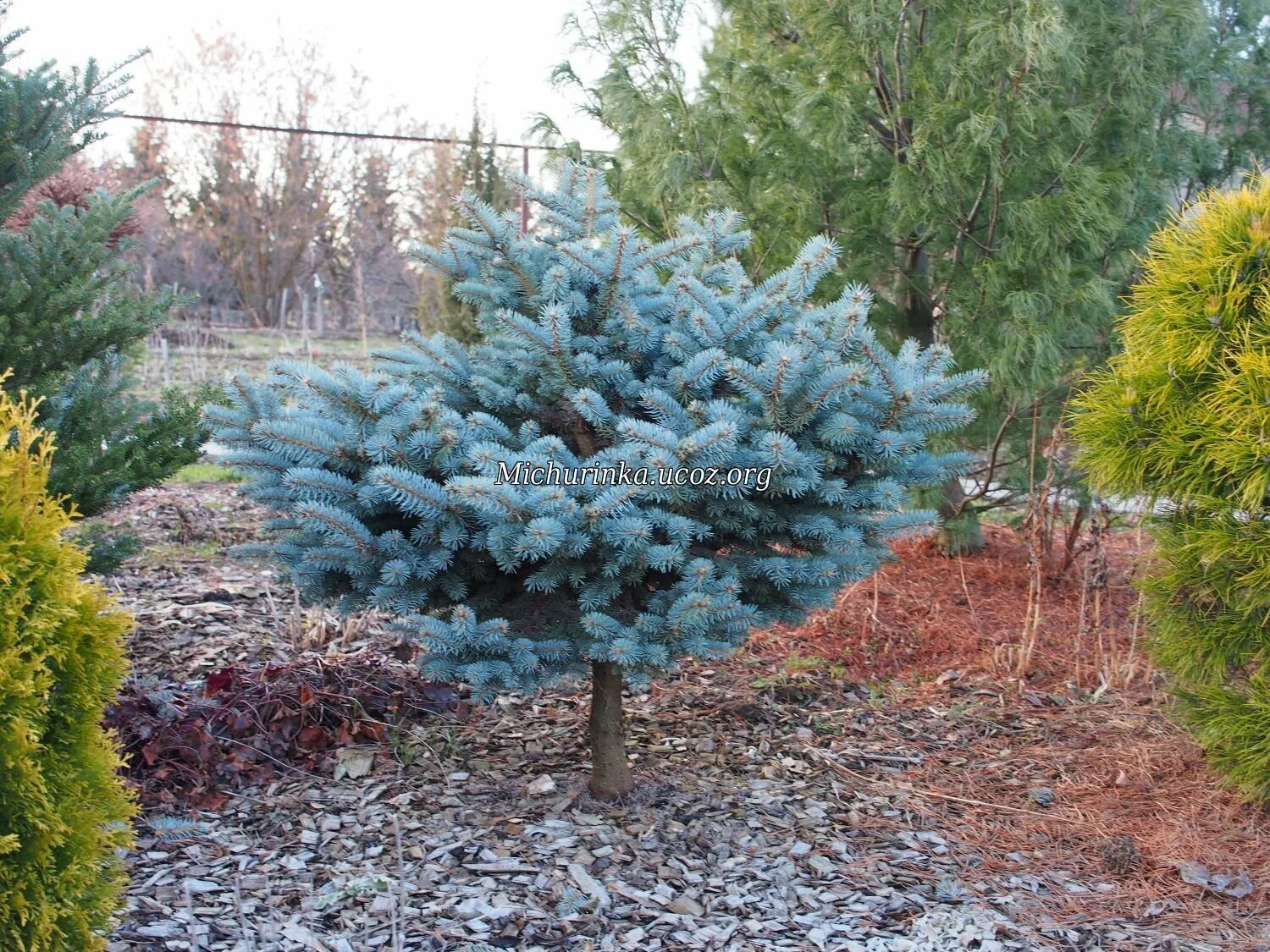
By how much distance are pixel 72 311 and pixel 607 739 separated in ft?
8.44

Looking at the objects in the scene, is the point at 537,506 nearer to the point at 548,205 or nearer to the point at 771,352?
the point at 771,352

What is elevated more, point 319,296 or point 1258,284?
point 319,296

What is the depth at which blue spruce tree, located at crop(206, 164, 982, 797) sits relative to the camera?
7.70 ft

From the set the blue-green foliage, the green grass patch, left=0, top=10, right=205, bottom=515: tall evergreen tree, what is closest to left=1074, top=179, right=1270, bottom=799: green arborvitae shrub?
the blue-green foliage

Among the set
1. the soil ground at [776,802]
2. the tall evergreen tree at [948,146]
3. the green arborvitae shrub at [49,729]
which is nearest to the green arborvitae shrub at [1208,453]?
the soil ground at [776,802]

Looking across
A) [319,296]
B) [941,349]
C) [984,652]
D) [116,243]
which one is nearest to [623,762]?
[941,349]

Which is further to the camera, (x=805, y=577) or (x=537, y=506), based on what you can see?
(x=805, y=577)

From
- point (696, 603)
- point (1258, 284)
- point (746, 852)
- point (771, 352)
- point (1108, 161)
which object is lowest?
point (746, 852)

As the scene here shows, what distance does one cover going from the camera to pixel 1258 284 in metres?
2.72

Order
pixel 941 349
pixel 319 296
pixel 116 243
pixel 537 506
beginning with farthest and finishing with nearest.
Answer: pixel 319 296 → pixel 116 243 → pixel 941 349 → pixel 537 506

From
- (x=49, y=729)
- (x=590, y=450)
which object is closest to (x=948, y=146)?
(x=590, y=450)

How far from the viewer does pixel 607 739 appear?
2.90 m

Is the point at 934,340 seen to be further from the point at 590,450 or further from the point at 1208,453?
the point at 590,450

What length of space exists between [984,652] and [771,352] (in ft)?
8.07
